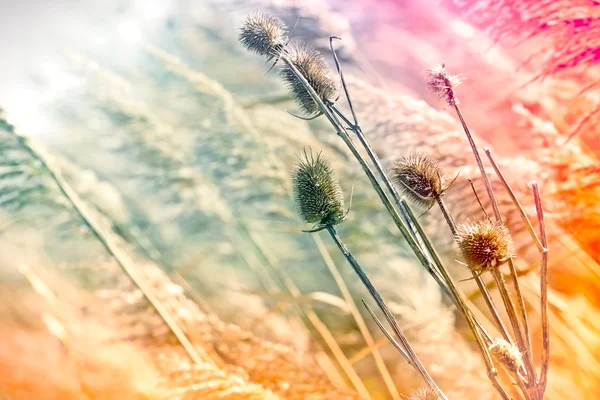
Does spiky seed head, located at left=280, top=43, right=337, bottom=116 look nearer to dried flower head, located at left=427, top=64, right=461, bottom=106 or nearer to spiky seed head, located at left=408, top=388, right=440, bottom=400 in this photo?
dried flower head, located at left=427, top=64, right=461, bottom=106

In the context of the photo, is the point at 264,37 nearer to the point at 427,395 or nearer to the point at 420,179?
the point at 420,179

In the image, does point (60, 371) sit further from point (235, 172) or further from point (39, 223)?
point (235, 172)

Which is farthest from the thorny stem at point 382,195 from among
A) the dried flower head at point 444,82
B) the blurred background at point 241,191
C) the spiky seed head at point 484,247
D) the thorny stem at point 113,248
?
the thorny stem at point 113,248

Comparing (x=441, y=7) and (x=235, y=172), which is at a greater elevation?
(x=441, y=7)

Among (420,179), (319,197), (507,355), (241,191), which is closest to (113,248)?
(241,191)

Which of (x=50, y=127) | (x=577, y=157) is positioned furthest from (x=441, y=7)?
(x=50, y=127)

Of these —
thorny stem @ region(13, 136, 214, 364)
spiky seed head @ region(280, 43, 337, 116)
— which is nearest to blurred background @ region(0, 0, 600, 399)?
thorny stem @ region(13, 136, 214, 364)
